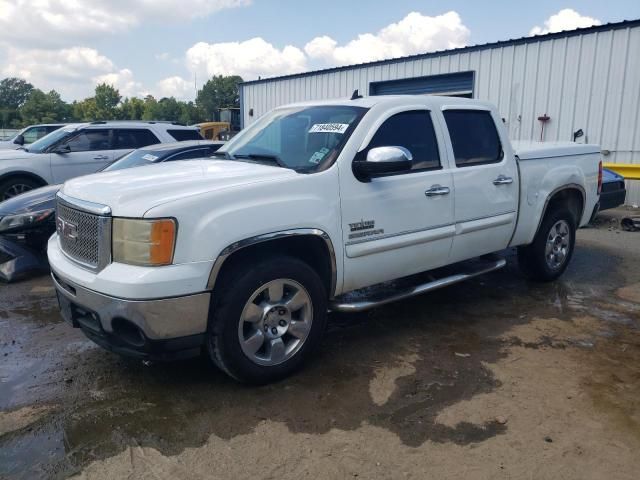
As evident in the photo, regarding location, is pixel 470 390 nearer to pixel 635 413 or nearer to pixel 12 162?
pixel 635 413

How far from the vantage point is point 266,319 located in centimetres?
349

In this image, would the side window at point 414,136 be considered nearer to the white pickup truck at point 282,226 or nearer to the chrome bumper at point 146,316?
the white pickup truck at point 282,226

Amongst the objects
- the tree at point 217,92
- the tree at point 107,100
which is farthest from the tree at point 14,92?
the tree at point 217,92

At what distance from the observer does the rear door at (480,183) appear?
4.61m

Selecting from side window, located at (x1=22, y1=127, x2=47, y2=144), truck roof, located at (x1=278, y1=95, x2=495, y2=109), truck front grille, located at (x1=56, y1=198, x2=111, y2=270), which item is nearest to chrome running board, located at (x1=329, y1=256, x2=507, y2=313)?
truck roof, located at (x1=278, y1=95, x2=495, y2=109)

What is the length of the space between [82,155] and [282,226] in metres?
7.73

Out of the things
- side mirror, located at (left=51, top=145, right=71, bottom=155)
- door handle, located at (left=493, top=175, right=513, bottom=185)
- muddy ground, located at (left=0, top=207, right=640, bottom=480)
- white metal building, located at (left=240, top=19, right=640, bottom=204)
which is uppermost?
white metal building, located at (left=240, top=19, right=640, bottom=204)

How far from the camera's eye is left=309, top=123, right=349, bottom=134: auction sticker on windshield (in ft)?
13.2

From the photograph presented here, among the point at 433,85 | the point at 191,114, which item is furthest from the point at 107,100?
the point at 433,85

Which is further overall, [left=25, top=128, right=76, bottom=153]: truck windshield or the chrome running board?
[left=25, top=128, right=76, bottom=153]: truck windshield

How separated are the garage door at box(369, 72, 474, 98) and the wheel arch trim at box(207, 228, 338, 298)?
11.9m

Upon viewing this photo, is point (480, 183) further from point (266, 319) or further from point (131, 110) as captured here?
point (131, 110)

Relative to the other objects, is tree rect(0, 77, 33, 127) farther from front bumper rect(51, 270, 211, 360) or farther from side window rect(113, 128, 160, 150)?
front bumper rect(51, 270, 211, 360)

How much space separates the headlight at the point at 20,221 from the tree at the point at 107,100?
91100 mm
